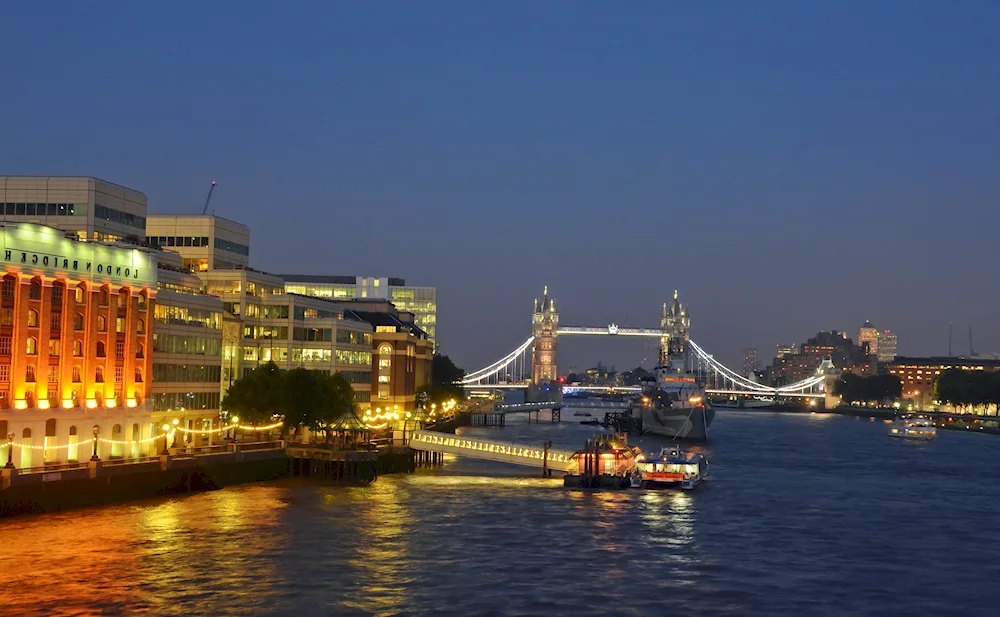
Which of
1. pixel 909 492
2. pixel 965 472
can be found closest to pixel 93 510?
pixel 909 492

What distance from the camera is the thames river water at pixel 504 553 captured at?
4638 cm

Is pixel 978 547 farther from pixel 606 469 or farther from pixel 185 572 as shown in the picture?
pixel 185 572

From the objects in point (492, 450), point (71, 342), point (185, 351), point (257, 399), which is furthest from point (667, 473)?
point (71, 342)

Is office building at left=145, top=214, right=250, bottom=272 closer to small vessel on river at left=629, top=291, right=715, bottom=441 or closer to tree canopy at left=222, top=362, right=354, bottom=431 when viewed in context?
tree canopy at left=222, top=362, right=354, bottom=431

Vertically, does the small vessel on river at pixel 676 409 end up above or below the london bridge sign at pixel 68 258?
below

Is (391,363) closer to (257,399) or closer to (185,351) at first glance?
(185,351)

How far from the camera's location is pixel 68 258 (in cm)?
7069

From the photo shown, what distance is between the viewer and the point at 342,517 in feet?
215

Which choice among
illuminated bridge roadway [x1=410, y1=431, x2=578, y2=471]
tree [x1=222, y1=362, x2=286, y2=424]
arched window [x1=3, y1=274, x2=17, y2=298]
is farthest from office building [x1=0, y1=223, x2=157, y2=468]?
illuminated bridge roadway [x1=410, y1=431, x2=578, y2=471]

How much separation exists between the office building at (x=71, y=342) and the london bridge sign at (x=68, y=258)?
5 cm

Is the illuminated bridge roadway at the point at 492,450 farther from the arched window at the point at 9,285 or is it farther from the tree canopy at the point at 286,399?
the arched window at the point at 9,285

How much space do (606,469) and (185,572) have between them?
4369 centimetres

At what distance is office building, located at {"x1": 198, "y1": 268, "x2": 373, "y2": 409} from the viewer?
348 feet

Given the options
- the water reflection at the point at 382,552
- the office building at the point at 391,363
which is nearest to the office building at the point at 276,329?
the office building at the point at 391,363
